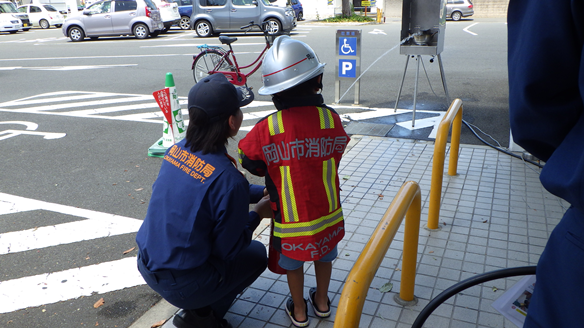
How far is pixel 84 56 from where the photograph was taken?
15703 mm

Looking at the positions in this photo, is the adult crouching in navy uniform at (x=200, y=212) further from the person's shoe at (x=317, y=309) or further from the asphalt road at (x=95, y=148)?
the asphalt road at (x=95, y=148)

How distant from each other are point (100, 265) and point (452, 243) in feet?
9.05

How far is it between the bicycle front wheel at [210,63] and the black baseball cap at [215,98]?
721 centimetres

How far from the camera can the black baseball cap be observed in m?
2.36

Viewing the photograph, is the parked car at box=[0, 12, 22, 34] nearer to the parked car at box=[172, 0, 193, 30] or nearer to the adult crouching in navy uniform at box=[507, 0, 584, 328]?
the parked car at box=[172, 0, 193, 30]

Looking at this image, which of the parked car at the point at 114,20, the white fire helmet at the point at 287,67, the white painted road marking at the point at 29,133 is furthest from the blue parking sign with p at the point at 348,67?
the parked car at the point at 114,20

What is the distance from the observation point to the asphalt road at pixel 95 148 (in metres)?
3.28

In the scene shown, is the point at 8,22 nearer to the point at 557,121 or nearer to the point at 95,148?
the point at 95,148

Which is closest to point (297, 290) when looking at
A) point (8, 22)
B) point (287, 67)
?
point (287, 67)

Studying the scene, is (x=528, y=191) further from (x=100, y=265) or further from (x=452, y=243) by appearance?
(x=100, y=265)

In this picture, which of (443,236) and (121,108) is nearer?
(443,236)

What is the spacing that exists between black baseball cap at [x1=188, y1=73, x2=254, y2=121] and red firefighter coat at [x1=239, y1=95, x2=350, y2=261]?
18 cm

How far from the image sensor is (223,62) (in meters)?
9.69

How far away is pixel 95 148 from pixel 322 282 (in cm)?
480
